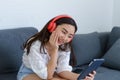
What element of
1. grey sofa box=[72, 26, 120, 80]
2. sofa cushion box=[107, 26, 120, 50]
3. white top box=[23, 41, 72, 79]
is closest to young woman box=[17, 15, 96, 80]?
white top box=[23, 41, 72, 79]

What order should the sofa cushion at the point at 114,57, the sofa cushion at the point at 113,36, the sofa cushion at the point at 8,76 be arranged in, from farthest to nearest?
1. the sofa cushion at the point at 113,36
2. the sofa cushion at the point at 114,57
3. the sofa cushion at the point at 8,76

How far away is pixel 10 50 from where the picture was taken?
2133mm

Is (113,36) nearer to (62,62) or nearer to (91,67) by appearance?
(62,62)

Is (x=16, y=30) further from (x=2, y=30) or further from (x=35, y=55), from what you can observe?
(x=35, y=55)

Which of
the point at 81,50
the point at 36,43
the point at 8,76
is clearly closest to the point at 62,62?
the point at 36,43

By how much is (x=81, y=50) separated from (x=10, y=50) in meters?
0.78

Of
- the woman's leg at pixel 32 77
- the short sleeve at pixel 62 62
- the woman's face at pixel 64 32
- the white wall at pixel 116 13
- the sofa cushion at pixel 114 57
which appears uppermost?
the woman's face at pixel 64 32

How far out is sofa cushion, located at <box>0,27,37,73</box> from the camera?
6.89 feet

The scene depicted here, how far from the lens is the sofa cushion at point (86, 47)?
8.42ft

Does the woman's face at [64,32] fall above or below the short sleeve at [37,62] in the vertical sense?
above

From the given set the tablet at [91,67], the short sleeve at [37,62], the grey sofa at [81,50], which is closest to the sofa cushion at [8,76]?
the grey sofa at [81,50]

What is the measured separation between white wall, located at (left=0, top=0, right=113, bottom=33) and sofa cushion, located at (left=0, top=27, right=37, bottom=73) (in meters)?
0.22

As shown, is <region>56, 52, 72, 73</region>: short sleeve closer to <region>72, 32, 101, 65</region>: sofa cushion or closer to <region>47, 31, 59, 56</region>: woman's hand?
<region>47, 31, 59, 56</region>: woman's hand

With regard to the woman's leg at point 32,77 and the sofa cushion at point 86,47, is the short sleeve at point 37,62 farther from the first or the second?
the sofa cushion at point 86,47
